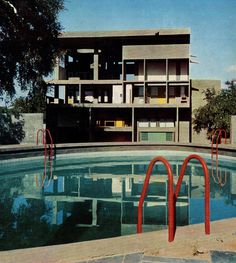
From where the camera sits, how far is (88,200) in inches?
394

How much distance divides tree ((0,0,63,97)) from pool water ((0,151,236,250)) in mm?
8291

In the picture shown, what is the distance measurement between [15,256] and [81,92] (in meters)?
29.3

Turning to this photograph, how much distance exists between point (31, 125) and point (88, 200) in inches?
640

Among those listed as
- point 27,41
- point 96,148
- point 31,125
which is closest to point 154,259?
point 96,148

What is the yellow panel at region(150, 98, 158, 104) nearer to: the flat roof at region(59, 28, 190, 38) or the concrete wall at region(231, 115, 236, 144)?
the flat roof at region(59, 28, 190, 38)

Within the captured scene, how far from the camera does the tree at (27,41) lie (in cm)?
2264

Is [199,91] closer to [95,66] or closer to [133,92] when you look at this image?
[133,92]

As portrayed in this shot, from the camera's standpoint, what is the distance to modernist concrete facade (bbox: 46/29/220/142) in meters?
30.9

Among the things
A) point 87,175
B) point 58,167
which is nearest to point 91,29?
point 58,167

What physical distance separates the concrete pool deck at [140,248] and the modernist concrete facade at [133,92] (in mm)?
25592

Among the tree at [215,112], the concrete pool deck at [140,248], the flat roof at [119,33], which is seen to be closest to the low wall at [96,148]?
the tree at [215,112]

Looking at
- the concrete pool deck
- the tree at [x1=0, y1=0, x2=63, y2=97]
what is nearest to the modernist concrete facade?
the tree at [x1=0, y1=0, x2=63, y2=97]

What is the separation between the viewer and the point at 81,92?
32.6 metres

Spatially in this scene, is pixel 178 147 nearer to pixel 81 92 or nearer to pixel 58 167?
pixel 58 167
